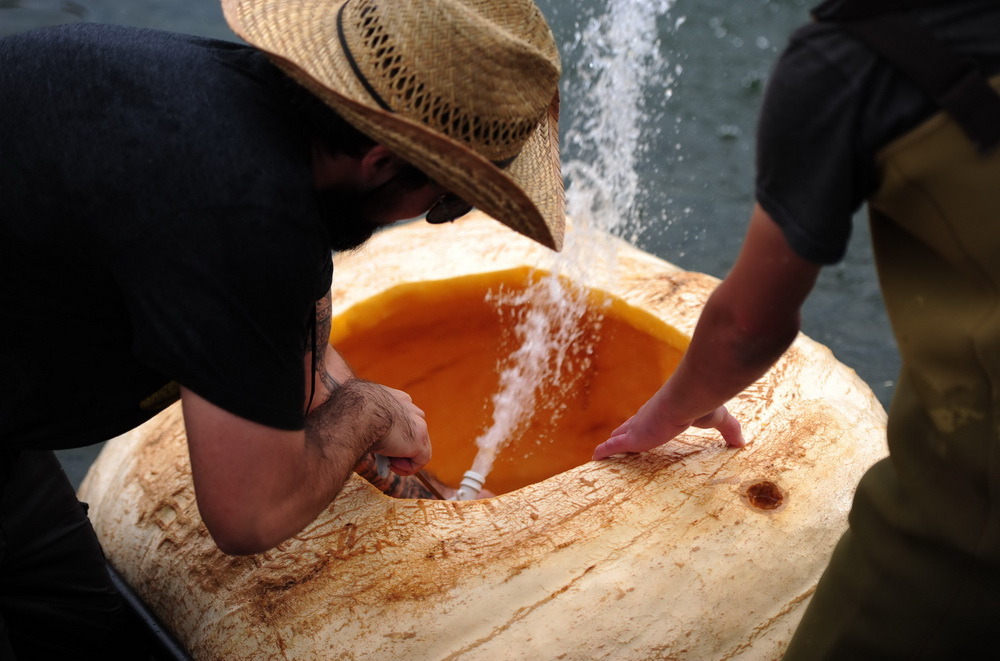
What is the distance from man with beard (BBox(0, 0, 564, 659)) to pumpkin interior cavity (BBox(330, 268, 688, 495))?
0.63m

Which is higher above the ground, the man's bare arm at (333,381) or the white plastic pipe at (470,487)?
the man's bare arm at (333,381)

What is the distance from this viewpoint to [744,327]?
37.7 inches

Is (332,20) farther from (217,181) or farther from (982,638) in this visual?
(982,638)

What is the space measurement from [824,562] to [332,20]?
40.1 inches

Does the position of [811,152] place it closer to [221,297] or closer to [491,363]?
[221,297]

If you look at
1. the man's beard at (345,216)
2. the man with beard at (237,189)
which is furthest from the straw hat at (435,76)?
the man's beard at (345,216)

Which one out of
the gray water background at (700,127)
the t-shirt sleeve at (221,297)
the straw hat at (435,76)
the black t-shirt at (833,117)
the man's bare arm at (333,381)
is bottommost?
the gray water background at (700,127)

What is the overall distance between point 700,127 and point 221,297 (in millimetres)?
3421

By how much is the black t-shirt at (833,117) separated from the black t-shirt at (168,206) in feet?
1.57

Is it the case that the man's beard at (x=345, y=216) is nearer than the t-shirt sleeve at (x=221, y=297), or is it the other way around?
the t-shirt sleeve at (x=221, y=297)

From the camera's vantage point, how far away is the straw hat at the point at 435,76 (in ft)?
3.16

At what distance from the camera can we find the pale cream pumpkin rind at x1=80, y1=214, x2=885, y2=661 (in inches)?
49.7

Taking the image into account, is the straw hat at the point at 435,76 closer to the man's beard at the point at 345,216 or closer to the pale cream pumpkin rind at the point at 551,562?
the man's beard at the point at 345,216

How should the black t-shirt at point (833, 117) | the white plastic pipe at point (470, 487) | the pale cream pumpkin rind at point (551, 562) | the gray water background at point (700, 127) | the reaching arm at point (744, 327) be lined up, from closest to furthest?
1. the black t-shirt at point (833, 117)
2. the reaching arm at point (744, 327)
3. the pale cream pumpkin rind at point (551, 562)
4. the white plastic pipe at point (470, 487)
5. the gray water background at point (700, 127)
